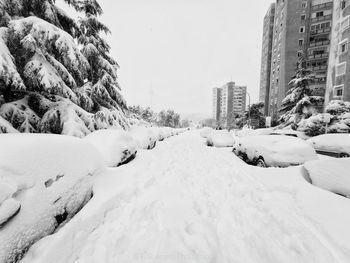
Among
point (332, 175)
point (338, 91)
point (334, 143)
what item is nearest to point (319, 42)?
point (338, 91)

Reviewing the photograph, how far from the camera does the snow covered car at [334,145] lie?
7.62 m

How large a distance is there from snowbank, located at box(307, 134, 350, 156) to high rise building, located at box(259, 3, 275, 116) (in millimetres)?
47654

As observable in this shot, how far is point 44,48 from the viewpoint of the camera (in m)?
5.12

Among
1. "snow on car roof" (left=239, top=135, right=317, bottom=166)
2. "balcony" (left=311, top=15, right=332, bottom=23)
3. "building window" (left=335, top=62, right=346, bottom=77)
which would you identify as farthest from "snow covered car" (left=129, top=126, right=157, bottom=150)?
"balcony" (left=311, top=15, right=332, bottom=23)

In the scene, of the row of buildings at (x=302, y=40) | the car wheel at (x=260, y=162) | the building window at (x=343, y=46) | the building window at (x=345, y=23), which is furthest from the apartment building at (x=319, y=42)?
the car wheel at (x=260, y=162)

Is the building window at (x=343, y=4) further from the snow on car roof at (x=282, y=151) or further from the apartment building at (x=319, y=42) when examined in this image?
the snow on car roof at (x=282, y=151)

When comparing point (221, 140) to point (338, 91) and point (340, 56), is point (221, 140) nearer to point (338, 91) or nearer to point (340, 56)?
point (338, 91)

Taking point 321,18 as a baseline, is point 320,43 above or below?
below

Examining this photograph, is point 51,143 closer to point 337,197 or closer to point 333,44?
point 337,197

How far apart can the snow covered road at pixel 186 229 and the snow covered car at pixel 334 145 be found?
6.56 metres

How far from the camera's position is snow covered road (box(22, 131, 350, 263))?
206cm

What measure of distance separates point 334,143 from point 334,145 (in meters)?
0.12

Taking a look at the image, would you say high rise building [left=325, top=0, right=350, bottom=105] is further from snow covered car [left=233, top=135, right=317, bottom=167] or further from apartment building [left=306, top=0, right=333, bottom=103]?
snow covered car [left=233, top=135, right=317, bottom=167]

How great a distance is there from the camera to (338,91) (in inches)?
813
